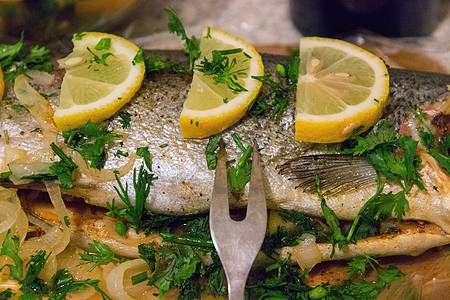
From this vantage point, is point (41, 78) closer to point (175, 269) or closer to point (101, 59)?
point (101, 59)

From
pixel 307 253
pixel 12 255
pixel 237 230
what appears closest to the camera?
pixel 237 230

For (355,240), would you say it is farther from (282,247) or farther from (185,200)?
(185,200)

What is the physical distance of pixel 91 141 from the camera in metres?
1.84

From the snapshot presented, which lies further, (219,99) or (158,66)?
(158,66)

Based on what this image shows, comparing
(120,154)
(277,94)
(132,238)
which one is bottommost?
(132,238)

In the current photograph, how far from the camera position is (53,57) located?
7.58 feet

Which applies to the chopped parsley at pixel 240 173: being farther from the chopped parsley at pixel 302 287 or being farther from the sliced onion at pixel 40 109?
the sliced onion at pixel 40 109

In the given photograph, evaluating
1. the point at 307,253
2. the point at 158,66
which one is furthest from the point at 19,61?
the point at 307,253

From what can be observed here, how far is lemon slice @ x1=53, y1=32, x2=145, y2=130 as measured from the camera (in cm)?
182

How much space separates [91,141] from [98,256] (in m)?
0.53

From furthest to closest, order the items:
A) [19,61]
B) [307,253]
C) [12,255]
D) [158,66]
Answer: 1. [19,61]
2. [158,66]
3. [307,253]
4. [12,255]

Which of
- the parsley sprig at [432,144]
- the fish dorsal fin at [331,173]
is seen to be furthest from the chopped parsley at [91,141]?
the parsley sprig at [432,144]

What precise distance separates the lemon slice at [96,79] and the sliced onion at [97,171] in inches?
6.0

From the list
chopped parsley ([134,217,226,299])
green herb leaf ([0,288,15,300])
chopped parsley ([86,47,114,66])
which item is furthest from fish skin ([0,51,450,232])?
green herb leaf ([0,288,15,300])
